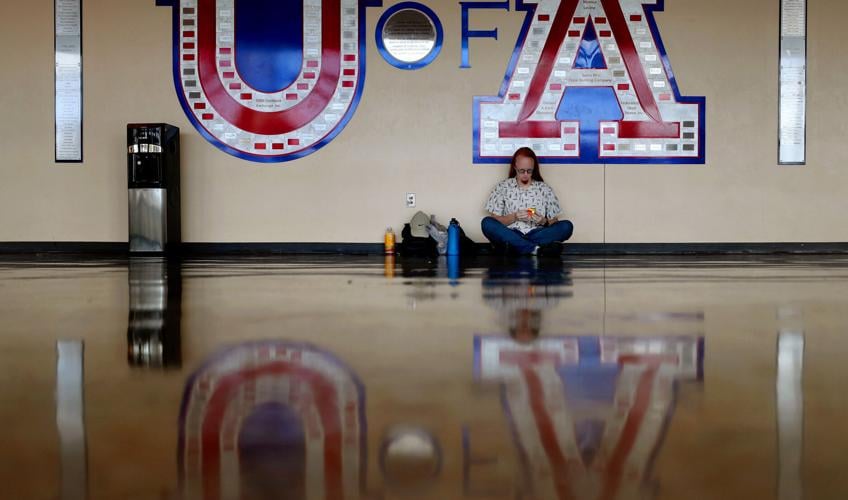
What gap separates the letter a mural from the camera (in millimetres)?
6836

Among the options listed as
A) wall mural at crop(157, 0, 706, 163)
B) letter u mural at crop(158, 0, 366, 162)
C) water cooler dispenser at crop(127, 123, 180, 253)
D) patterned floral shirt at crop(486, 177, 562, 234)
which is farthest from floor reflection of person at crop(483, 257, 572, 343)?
water cooler dispenser at crop(127, 123, 180, 253)

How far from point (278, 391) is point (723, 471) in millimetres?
678

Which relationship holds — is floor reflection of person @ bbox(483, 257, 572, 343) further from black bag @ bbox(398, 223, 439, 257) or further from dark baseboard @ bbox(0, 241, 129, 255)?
dark baseboard @ bbox(0, 241, 129, 255)

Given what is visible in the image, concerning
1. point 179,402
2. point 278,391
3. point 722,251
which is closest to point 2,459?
point 179,402

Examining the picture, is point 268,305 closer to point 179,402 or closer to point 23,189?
point 179,402

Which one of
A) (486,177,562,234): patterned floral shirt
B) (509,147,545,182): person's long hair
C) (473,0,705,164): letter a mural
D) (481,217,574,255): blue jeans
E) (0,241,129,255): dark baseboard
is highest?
(473,0,705,164): letter a mural

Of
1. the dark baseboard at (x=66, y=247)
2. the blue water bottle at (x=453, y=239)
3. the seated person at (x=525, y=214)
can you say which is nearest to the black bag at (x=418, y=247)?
the blue water bottle at (x=453, y=239)

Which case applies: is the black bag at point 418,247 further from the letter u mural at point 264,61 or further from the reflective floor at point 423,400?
the reflective floor at point 423,400

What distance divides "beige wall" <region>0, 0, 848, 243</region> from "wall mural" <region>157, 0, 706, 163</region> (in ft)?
0.36

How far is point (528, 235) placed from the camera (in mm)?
6375

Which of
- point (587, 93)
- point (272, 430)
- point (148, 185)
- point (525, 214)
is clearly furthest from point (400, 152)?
point (272, 430)

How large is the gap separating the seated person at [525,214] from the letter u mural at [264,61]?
62.2 inches

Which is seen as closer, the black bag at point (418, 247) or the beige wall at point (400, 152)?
the black bag at point (418, 247)

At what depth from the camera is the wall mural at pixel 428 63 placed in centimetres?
684
